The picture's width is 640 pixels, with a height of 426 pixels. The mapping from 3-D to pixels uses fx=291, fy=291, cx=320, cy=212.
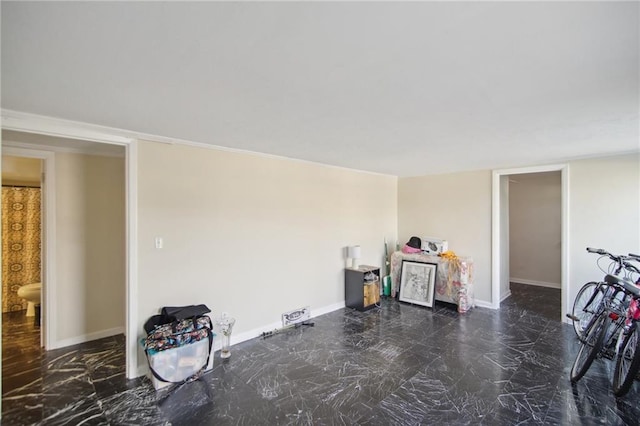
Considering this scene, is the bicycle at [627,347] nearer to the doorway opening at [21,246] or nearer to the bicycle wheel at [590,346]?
the bicycle wheel at [590,346]

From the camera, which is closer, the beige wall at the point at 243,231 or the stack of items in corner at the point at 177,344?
the stack of items in corner at the point at 177,344

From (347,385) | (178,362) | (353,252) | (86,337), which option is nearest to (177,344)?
(178,362)

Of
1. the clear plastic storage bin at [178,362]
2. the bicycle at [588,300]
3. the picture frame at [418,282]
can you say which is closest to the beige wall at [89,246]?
the clear plastic storage bin at [178,362]

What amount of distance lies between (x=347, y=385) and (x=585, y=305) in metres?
3.14

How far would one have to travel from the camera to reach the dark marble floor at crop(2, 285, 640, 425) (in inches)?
87.9

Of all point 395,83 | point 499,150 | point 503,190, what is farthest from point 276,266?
point 503,190

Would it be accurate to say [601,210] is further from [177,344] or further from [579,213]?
[177,344]

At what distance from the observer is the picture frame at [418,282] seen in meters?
4.78

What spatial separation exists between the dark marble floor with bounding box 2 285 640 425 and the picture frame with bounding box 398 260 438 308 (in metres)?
1.01

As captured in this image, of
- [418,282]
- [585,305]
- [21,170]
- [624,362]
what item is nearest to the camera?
[624,362]

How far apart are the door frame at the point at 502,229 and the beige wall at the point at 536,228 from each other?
1.50m

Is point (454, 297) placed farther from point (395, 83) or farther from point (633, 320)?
point (395, 83)

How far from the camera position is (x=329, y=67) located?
1519mm

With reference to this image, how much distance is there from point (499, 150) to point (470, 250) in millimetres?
2098
